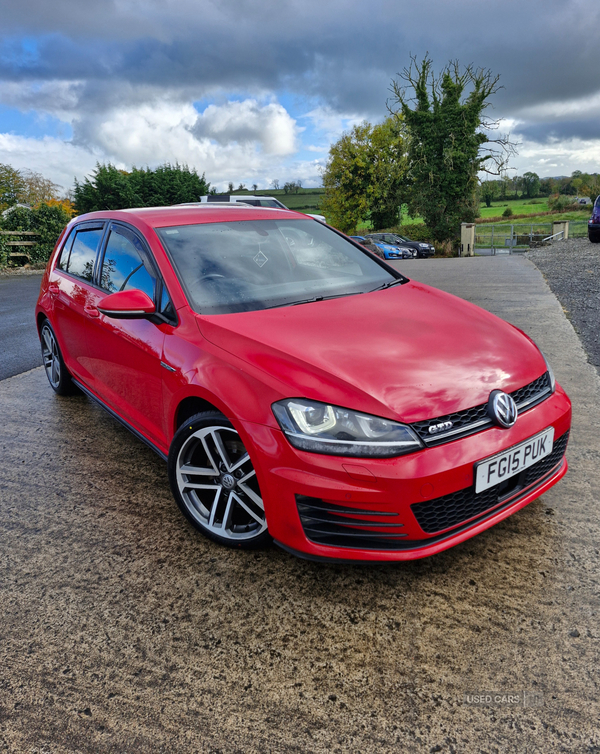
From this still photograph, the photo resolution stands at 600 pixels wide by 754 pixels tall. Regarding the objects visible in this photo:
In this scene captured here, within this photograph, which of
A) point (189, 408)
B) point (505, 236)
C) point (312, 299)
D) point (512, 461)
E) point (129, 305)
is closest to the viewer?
point (512, 461)

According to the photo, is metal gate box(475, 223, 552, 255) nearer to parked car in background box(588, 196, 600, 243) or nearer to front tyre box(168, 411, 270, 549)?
parked car in background box(588, 196, 600, 243)

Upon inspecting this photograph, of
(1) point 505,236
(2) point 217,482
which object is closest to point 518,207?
(1) point 505,236

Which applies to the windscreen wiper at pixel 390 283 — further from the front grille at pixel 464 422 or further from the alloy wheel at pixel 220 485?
the alloy wheel at pixel 220 485

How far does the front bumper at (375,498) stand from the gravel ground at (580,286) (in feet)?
11.8

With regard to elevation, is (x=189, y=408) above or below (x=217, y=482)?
above

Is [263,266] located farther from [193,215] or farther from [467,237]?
[467,237]

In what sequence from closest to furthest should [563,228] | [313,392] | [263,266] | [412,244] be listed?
[313,392], [263,266], [563,228], [412,244]

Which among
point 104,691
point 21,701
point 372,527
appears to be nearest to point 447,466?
point 372,527

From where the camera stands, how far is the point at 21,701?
6.21ft

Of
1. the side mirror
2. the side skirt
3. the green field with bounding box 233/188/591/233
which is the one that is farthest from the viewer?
the green field with bounding box 233/188/591/233

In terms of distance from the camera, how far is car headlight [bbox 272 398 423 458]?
205cm

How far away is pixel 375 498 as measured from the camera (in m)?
2.04

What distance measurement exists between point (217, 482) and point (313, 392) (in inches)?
31.0

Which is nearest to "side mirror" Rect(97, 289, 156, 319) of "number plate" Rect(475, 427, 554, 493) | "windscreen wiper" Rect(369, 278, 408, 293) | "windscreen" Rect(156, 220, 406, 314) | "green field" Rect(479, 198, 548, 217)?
"windscreen" Rect(156, 220, 406, 314)
